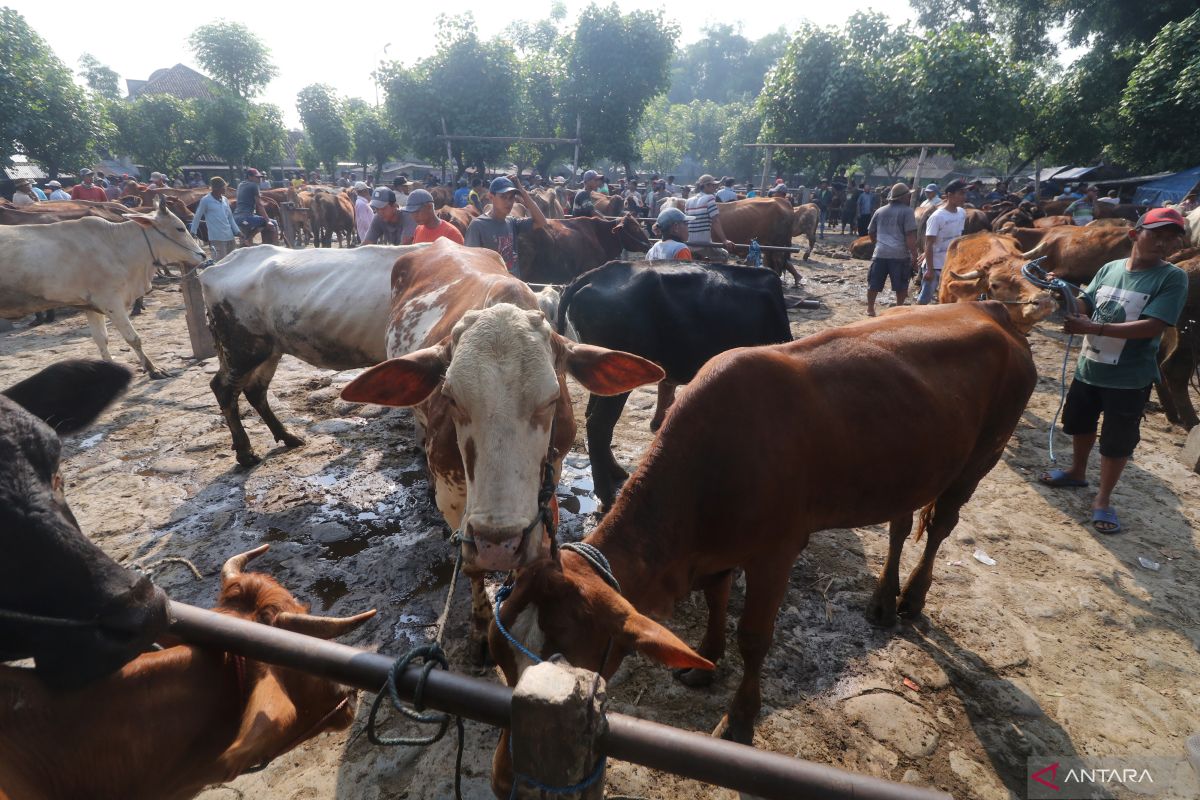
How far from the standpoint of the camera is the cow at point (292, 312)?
5074 mm

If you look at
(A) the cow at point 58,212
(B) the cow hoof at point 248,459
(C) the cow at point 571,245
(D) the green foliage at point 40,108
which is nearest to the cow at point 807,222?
(C) the cow at point 571,245

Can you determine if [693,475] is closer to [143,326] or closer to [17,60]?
[143,326]

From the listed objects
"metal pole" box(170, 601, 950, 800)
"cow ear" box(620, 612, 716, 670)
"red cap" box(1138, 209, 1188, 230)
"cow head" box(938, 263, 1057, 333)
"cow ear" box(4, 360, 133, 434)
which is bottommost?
"cow ear" box(620, 612, 716, 670)

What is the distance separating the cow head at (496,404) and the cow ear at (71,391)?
81cm

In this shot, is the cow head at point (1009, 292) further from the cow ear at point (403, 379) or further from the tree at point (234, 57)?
the tree at point (234, 57)

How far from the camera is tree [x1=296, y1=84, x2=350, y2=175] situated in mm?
40531

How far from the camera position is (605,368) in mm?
2768

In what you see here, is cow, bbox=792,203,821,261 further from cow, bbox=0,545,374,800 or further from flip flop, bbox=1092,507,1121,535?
cow, bbox=0,545,374,800

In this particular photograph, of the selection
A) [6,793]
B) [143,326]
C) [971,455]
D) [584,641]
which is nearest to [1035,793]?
[971,455]

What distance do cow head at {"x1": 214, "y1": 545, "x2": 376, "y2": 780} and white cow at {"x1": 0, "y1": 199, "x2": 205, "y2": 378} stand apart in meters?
7.43

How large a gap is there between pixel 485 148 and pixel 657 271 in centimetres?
2901

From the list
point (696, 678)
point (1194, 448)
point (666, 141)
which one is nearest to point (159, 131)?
point (696, 678)

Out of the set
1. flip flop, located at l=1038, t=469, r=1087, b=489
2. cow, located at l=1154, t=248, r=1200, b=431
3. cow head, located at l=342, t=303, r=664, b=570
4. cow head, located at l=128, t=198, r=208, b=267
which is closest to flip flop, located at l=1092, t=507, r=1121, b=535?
flip flop, located at l=1038, t=469, r=1087, b=489

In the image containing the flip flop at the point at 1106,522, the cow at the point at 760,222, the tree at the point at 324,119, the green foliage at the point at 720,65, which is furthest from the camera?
the green foliage at the point at 720,65
